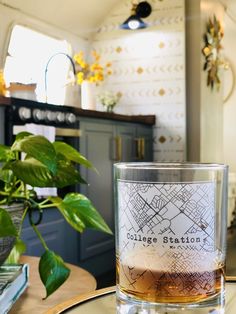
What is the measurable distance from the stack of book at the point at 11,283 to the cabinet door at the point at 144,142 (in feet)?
9.76

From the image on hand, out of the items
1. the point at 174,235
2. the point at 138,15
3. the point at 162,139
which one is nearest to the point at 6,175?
the point at 174,235

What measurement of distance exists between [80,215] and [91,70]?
11.1ft

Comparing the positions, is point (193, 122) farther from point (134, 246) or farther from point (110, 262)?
point (134, 246)

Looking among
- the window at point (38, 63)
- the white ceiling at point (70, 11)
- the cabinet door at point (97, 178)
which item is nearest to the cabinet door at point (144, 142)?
the cabinet door at point (97, 178)

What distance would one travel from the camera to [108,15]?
4.32 m

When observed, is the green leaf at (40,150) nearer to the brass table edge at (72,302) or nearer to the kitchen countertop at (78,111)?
the brass table edge at (72,302)

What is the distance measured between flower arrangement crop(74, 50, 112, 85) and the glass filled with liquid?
3.44 m

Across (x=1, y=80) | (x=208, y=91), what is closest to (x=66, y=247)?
(x=1, y=80)

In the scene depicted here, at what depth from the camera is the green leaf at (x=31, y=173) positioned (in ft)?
2.46

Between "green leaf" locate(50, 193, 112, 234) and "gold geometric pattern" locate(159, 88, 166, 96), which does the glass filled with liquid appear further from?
"gold geometric pattern" locate(159, 88, 166, 96)

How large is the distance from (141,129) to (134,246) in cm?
354

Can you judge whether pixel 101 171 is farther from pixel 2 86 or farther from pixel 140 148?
pixel 2 86

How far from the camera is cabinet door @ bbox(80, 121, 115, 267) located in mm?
3160

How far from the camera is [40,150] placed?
0.70 metres
